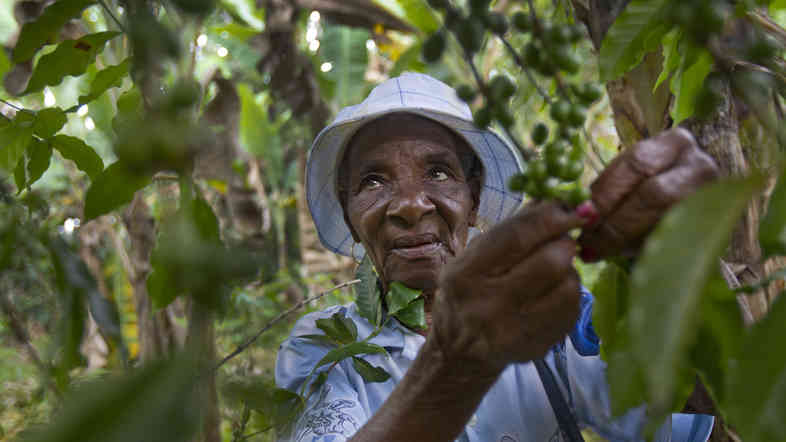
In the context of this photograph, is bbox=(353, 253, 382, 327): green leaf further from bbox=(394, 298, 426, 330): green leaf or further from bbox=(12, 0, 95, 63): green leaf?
bbox=(12, 0, 95, 63): green leaf

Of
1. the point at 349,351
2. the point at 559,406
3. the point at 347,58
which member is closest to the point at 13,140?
the point at 349,351

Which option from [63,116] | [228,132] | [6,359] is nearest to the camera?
[63,116]

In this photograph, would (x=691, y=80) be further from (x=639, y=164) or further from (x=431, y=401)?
(x=431, y=401)

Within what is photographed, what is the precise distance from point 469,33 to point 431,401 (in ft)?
1.53

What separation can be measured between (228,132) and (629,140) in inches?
96.2

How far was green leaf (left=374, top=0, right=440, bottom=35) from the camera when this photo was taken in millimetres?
2914

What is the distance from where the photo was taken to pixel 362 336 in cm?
151

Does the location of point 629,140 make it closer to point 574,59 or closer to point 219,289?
point 574,59

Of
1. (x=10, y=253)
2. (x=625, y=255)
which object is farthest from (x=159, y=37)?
(x=625, y=255)

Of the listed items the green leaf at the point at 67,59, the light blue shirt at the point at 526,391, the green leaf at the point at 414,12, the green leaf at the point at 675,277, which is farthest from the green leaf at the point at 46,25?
the green leaf at the point at 414,12

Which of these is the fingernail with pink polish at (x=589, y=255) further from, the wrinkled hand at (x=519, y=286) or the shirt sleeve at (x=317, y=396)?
the shirt sleeve at (x=317, y=396)

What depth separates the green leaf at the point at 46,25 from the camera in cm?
65

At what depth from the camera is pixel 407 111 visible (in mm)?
1489

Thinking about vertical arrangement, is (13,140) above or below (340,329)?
above
